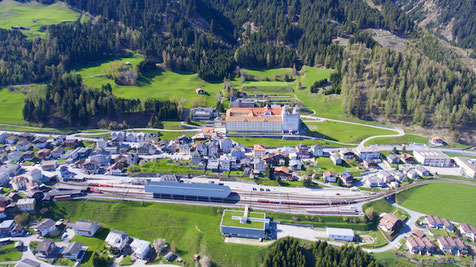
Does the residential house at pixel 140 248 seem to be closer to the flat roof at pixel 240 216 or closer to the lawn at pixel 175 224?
the lawn at pixel 175 224

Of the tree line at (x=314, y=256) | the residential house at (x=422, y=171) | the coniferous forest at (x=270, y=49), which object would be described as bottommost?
the tree line at (x=314, y=256)

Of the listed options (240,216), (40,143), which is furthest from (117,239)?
(40,143)

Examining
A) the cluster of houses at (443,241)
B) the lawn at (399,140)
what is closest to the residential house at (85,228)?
the cluster of houses at (443,241)

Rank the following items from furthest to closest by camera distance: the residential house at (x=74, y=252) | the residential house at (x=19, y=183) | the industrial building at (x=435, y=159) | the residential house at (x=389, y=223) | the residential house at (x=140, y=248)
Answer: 1. the industrial building at (x=435, y=159)
2. the residential house at (x=19, y=183)
3. the residential house at (x=389, y=223)
4. the residential house at (x=140, y=248)
5. the residential house at (x=74, y=252)

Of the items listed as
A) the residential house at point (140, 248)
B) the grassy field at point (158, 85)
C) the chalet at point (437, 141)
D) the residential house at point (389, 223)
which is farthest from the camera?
the grassy field at point (158, 85)

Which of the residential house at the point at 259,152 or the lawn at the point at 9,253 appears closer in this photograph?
the lawn at the point at 9,253

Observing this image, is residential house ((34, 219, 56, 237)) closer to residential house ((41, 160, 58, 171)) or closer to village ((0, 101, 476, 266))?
village ((0, 101, 476, 266))

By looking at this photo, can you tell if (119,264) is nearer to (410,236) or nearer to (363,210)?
(363,210)
